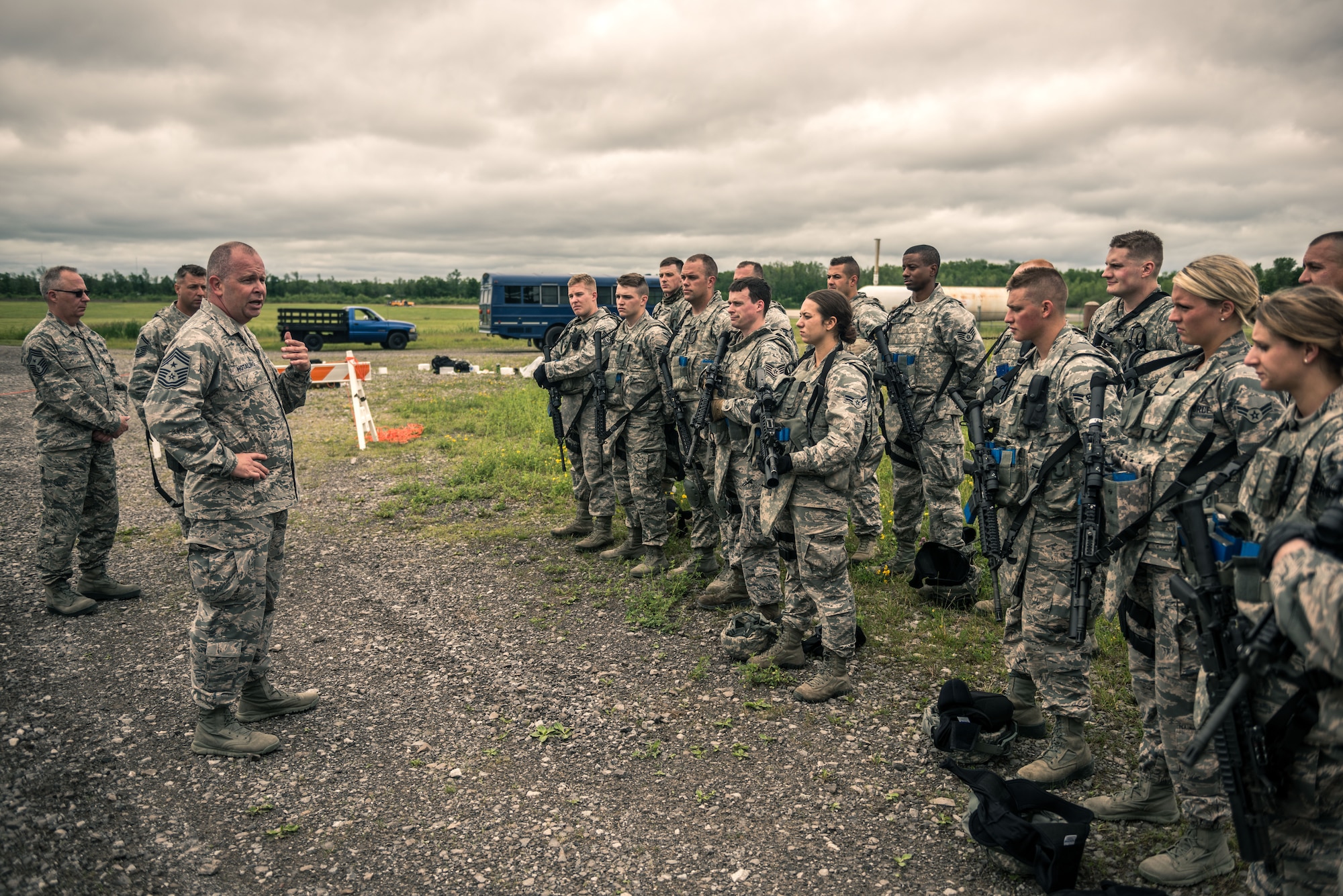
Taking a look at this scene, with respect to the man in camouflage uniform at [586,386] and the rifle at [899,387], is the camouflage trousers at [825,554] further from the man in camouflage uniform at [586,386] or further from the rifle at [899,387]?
the man in camouflage uniform at [586,386]

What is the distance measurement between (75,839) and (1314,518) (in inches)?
205

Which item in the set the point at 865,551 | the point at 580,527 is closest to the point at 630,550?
the point at 580,527

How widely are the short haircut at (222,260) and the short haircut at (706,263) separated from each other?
3.69 m

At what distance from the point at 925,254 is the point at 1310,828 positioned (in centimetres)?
529

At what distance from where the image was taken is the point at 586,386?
7617 mm

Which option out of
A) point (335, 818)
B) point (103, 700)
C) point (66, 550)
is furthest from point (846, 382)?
point (66, 550)

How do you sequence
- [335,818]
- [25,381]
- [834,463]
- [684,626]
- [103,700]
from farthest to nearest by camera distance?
[25,381] < [684,626] < [103,700] < [834,463] < [335,818]

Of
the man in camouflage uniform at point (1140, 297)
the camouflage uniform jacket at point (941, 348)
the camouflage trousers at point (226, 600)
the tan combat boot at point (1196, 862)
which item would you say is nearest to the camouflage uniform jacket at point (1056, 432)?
the tan combat boot at point (1196, 862)

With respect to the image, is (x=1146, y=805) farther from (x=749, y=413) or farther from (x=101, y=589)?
(x=101, y=589)

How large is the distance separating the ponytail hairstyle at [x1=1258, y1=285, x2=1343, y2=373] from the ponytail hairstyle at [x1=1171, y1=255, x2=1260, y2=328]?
0.78 metres

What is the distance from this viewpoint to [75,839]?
11.3 ft

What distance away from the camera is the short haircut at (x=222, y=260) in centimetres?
421

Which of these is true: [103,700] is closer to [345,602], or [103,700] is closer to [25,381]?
[345,602]

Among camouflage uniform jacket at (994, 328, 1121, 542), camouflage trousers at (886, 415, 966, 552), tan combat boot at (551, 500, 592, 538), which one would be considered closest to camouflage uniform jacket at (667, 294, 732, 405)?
camouflage trousers at (886, 415, 966, 552)
